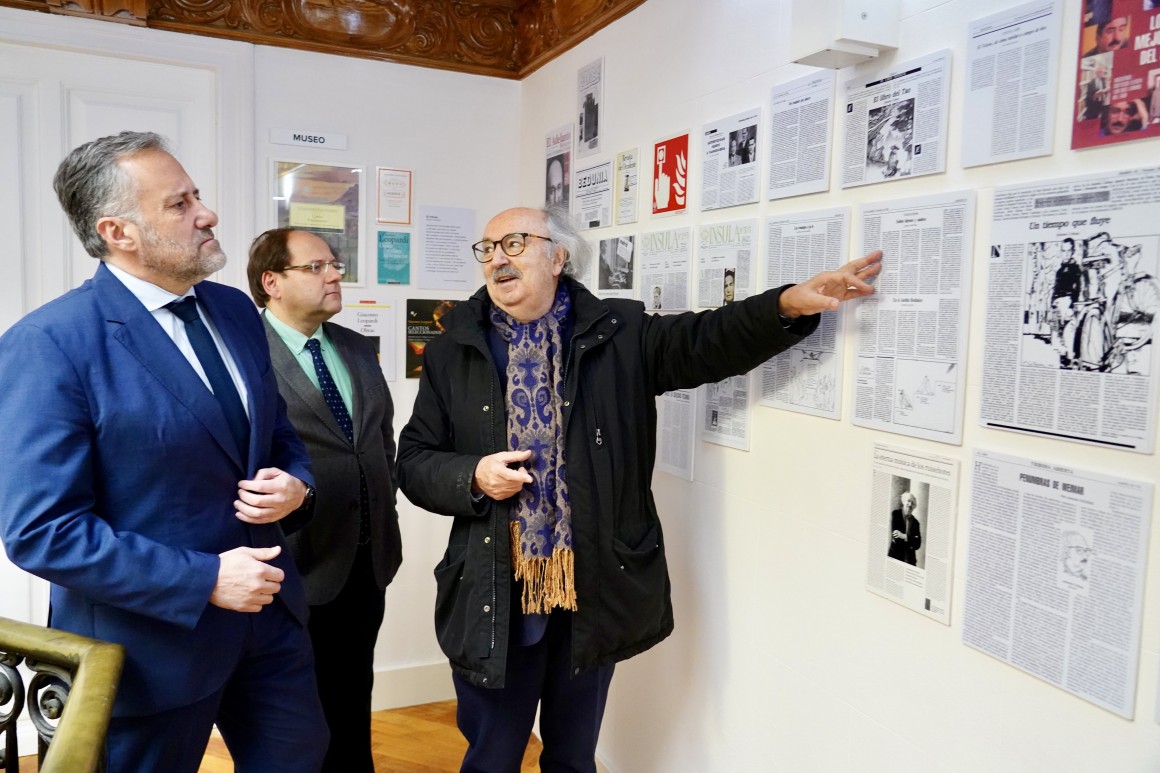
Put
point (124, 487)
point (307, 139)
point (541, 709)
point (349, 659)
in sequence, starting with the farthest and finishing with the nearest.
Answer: point (307, 139)
point (349, 659)
point (541, 709)
point (124, 487)

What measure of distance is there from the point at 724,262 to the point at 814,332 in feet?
1.24

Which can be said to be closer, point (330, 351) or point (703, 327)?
point (703, 327)

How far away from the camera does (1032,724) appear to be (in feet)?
4.28

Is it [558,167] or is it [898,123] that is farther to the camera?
[558,167]

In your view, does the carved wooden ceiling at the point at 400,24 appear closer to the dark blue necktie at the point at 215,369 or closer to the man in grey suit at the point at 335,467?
the man in grey suit at the point at 335,467

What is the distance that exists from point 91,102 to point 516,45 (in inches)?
60.1

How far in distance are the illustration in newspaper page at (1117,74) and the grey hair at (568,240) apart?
42.4 inches

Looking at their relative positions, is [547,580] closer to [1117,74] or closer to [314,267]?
[314,267]

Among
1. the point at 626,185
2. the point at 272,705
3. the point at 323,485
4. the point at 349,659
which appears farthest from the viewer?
the point at 626,185

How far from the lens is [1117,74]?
117cm

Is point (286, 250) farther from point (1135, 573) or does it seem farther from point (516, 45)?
point (1135, 573)

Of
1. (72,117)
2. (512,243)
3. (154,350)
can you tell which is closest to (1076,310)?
(512,243)

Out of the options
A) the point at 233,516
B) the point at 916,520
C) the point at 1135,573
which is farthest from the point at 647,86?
the point at 1135,573

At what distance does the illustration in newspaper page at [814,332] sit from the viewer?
66.7 inches
